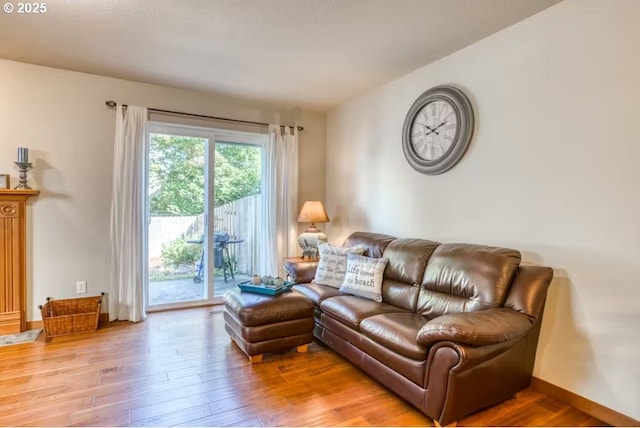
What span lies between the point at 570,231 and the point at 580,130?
0.63m

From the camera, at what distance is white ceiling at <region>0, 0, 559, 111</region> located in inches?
90.5

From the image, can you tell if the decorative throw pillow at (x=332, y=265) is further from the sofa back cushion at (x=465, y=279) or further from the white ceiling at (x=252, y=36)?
the white ceiling at (x=252, y=36)

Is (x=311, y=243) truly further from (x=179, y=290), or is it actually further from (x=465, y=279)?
(x=465, y=279)

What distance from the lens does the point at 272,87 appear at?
386 cm

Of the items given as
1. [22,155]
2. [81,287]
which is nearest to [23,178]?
[22,155]

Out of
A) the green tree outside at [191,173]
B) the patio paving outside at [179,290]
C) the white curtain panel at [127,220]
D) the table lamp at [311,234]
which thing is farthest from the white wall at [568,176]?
the white curtain panel at [127,220]

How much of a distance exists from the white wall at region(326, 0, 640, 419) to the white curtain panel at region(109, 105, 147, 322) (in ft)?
9.91

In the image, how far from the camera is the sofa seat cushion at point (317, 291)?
3020 millimetres

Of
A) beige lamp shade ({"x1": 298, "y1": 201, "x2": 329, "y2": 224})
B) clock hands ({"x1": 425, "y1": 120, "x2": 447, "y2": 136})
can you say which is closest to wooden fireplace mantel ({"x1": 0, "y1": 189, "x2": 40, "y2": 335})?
beige lamp shade ({"x1": 298, "y1": 201, "x2": 329, "y2": 224})

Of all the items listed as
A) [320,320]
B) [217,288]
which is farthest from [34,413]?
[217,288]

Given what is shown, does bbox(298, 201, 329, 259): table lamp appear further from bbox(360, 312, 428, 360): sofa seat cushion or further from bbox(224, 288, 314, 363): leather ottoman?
bbox(360, 312, 428, 360): sofa seat cushion

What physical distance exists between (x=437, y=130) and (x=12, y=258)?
4025mm

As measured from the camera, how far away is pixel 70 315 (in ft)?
10.7

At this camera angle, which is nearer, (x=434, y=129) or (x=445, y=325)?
(x=445, y=325)
